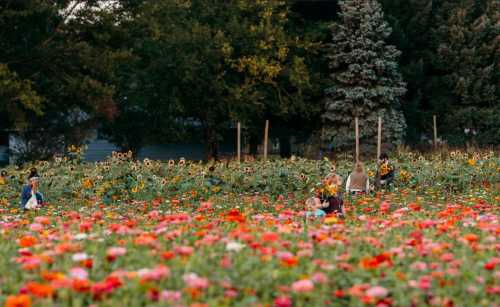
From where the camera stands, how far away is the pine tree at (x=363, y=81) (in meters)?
31.8

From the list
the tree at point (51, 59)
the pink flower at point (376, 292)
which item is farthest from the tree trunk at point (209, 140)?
the pink flower at point (376, 292)

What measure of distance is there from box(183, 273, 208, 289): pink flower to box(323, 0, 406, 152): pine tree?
27.9m

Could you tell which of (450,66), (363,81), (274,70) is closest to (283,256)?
(363,81)

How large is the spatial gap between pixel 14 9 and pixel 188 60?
7429 millimetres

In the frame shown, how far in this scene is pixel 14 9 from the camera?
27.1 metres

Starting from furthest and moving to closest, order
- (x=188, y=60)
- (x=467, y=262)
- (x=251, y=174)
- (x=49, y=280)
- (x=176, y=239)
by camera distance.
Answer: (x=188, y=60) → (x=251, y=174) → (x=176, y=239) → (x=467, y=262) → (x=49, y=280)

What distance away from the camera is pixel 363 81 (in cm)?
3209

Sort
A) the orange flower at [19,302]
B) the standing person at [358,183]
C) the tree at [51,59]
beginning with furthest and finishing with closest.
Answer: the tree at [51,59], the standing person at [358,183], the orange flower at [19,302]

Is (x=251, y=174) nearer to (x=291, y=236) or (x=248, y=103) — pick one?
(x=291, y=236)

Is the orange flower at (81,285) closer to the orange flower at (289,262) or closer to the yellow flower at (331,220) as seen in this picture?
the orange flower at (289,262)

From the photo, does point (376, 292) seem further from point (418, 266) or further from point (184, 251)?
point (184, 251)

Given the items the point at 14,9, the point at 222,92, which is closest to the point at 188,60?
the point at 222,92

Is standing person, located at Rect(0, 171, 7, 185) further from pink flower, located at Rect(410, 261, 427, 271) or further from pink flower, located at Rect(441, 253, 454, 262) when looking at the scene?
pink flower, located at Rect(410, 261, 427, 271)

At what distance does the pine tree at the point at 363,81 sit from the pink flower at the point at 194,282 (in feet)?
91.6
